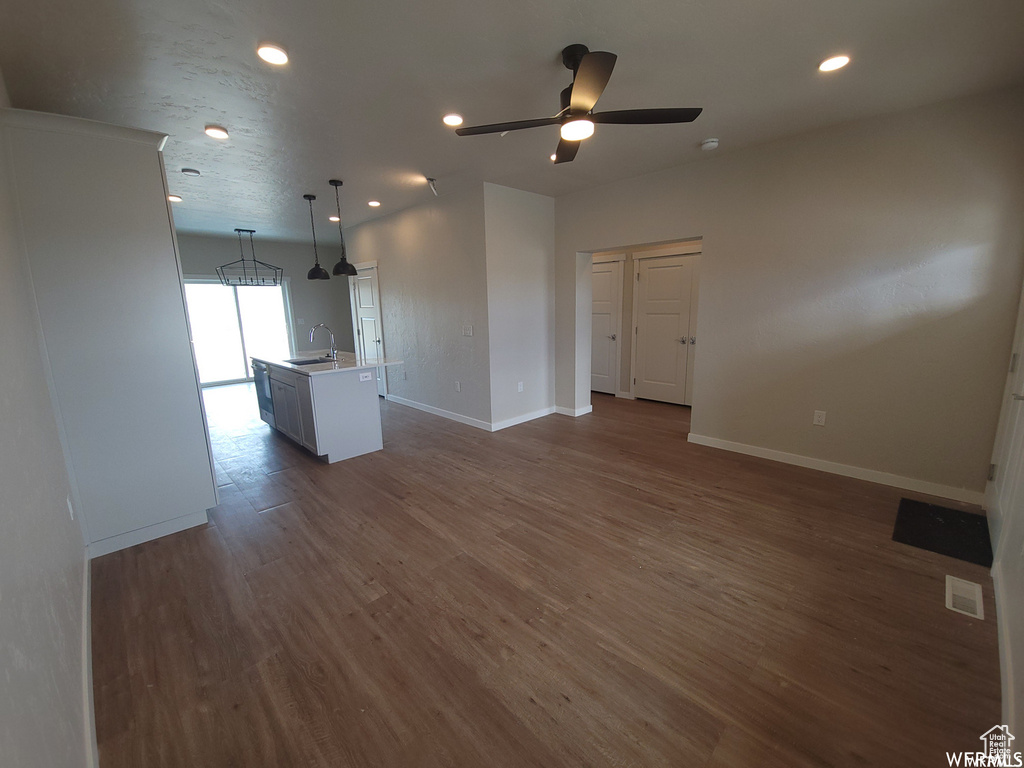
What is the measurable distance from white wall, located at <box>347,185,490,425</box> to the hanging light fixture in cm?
281

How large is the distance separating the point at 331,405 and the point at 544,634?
2.85 m

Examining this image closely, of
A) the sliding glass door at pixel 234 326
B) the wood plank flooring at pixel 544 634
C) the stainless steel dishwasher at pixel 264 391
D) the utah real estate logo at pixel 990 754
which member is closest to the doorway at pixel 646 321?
the wood plank flooring at pixel 544 634

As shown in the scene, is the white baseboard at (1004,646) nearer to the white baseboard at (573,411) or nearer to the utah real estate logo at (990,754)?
the utah real estate logo at (990,754)

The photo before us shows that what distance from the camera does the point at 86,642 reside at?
172cm

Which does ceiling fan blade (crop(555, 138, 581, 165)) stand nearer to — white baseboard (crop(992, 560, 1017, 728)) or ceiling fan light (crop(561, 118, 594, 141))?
ceiling fan light (crop(561, 118, 594, 141))

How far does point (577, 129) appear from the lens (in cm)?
213

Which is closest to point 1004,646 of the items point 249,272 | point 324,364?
point 324,364

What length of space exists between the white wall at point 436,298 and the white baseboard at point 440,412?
0.10 feet

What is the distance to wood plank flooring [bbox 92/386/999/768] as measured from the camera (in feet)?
4.48

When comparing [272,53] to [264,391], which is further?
[264,391]

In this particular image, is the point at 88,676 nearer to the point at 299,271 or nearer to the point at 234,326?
the point at 234,326

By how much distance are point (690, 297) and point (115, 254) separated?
553 cm

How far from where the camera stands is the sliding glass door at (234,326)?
24.6 ft

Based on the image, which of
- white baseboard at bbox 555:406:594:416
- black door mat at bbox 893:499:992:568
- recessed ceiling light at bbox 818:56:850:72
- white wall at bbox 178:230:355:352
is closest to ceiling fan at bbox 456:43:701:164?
recessed ceiling light at bbox 818:56:850:72
